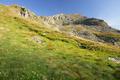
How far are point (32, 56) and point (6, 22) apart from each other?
34723mm

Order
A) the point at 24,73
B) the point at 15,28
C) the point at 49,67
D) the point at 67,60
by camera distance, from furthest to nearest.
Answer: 1. the point at 15,28
2. the point at 67,60
3. the point at 49,67
4. the point at 24,73

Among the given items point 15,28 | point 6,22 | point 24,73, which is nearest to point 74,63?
point 24,73

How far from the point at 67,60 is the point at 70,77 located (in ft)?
38.1

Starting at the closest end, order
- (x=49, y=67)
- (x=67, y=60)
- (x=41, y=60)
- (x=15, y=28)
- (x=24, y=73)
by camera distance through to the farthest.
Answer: (x=24, y=73), (x=49, y=67), (x=41, y=60), (x=67, y=60), (x=15, y=28)

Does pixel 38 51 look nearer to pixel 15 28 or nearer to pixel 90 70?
pixel 90 70

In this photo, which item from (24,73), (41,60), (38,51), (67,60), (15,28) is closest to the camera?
(24,73)

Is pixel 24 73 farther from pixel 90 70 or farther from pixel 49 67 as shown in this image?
pixel 90 70

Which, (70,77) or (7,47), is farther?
(7,47)

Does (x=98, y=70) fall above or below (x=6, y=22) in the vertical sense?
below

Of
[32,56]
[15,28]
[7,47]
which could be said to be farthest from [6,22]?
[32,56]

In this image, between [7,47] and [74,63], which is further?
[7,47]

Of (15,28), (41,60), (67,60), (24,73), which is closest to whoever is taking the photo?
(24,73)

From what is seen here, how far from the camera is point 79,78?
5050cm

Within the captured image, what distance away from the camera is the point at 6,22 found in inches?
3568
